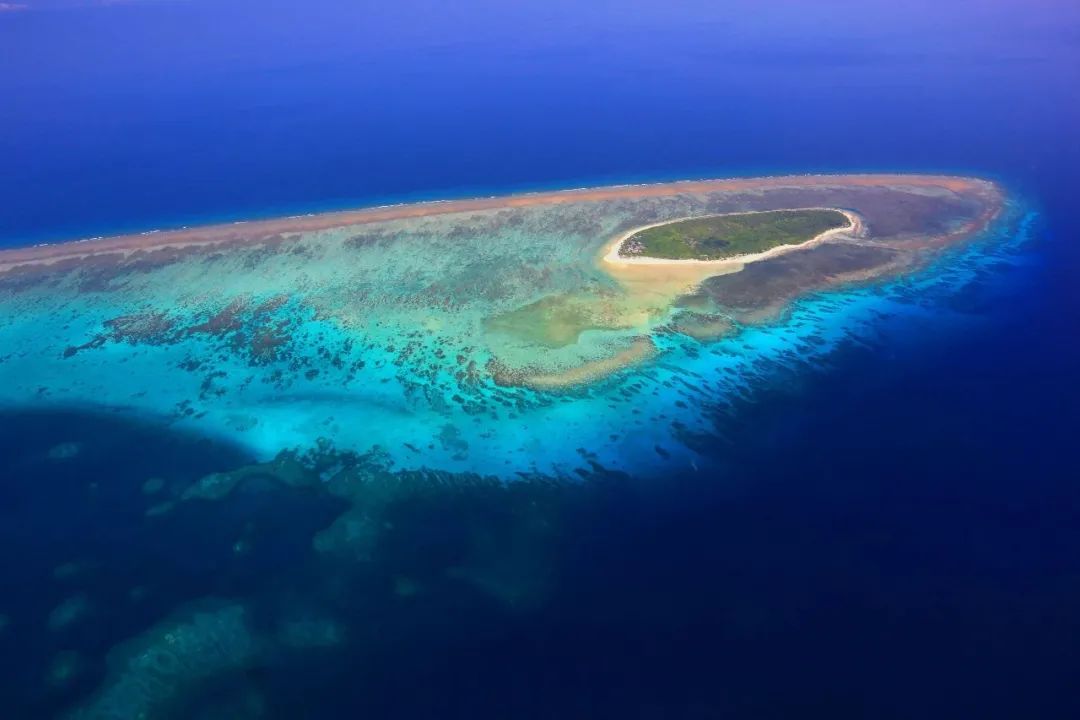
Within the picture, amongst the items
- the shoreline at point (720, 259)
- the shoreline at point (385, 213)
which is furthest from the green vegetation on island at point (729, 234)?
the shoreline at point (385, 213)

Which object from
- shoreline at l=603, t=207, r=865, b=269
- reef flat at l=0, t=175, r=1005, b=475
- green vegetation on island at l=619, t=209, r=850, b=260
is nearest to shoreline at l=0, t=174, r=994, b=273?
reef flat at l=0, t=175, r=1005, b=475

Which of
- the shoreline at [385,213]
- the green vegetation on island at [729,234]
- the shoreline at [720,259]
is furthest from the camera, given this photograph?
the shoreline at [385,213]

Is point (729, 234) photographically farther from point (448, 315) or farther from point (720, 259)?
point (448, 315)

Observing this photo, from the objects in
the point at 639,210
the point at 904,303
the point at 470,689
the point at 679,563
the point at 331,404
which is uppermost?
the point at 639,210

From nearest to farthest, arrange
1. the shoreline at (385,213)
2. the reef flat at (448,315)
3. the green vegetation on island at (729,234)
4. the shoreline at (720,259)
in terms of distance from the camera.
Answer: the reef flat at (448,315)
the shoreline at (720,259)
the green vegetation on island at (729,234)
the shoreline at (385,213)

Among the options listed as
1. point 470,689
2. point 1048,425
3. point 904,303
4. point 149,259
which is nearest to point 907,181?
point 904,303

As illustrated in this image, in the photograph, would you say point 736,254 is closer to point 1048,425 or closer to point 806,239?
point 806,239

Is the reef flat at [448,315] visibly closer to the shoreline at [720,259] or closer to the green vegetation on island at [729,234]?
the shoreline at [720,259]
